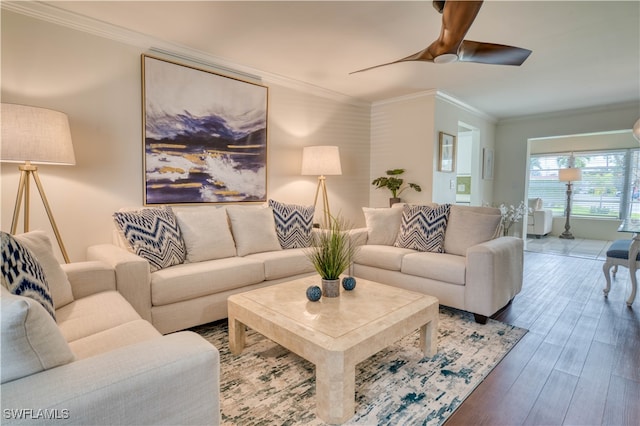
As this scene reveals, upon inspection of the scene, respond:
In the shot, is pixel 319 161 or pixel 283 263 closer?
pixel 283 263

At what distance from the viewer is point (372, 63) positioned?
3375 millimetres

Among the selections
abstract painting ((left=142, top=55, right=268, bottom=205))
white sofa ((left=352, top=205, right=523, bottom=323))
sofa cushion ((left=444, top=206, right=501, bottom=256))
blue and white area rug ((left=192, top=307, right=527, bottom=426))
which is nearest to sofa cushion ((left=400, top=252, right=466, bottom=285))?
white sofa ((left=352, top=205, right=523, bottom=323))

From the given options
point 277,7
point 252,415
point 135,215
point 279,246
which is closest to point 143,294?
point 135,215

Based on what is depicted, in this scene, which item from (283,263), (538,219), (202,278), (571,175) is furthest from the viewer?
(538,219)

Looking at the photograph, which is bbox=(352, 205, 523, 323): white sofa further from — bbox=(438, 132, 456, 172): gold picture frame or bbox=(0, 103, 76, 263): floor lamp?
bbox=(0, 103, 76, 263): floor lamp

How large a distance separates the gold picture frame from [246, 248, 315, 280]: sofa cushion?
102 inches

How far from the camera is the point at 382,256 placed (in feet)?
10.5

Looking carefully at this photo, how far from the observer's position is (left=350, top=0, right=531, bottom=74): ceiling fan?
1.61 m

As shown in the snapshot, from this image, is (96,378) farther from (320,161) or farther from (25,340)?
(320,161)

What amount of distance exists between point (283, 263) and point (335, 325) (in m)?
1.29

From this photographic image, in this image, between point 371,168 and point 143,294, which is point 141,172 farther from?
point 371,168

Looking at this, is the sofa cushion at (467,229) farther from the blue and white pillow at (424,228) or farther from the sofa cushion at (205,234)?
the sofa cushion at (205,234)

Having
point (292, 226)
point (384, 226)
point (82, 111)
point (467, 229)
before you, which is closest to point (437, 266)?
point (467, 229)

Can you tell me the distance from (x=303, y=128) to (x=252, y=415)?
333cm
